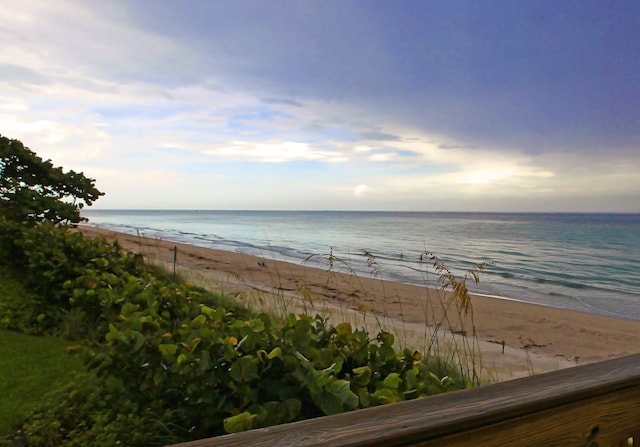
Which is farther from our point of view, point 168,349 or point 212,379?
point 168,349

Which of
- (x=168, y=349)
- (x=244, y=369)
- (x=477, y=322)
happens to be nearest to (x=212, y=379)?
(x=244, y=369)

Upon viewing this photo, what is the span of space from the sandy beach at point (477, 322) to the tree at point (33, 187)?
3.00 feet

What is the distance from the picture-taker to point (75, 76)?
10062 millimetres

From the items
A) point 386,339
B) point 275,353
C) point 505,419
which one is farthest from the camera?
point 386,339

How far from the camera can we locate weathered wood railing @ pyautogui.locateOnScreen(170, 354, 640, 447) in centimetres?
102

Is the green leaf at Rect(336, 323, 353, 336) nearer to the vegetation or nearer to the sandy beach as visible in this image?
the vegetation

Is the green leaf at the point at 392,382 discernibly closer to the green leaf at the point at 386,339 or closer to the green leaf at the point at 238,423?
the green leaf at the point at 386,339

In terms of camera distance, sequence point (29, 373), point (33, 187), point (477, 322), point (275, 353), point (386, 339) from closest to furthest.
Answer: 1. point (275, 353)
2. point (386, 339)
3. point (29, 373)
4. point (33, 187)
5. point (477, 322)

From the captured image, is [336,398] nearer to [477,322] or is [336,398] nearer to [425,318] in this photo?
[425,318]

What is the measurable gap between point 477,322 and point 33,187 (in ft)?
27.8

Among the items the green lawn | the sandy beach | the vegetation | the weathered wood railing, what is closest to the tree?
the sandy beach

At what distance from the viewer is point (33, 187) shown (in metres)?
7.08

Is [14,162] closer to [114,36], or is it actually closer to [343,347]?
[114,36]

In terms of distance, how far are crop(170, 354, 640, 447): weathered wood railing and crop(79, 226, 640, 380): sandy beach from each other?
3622mm
